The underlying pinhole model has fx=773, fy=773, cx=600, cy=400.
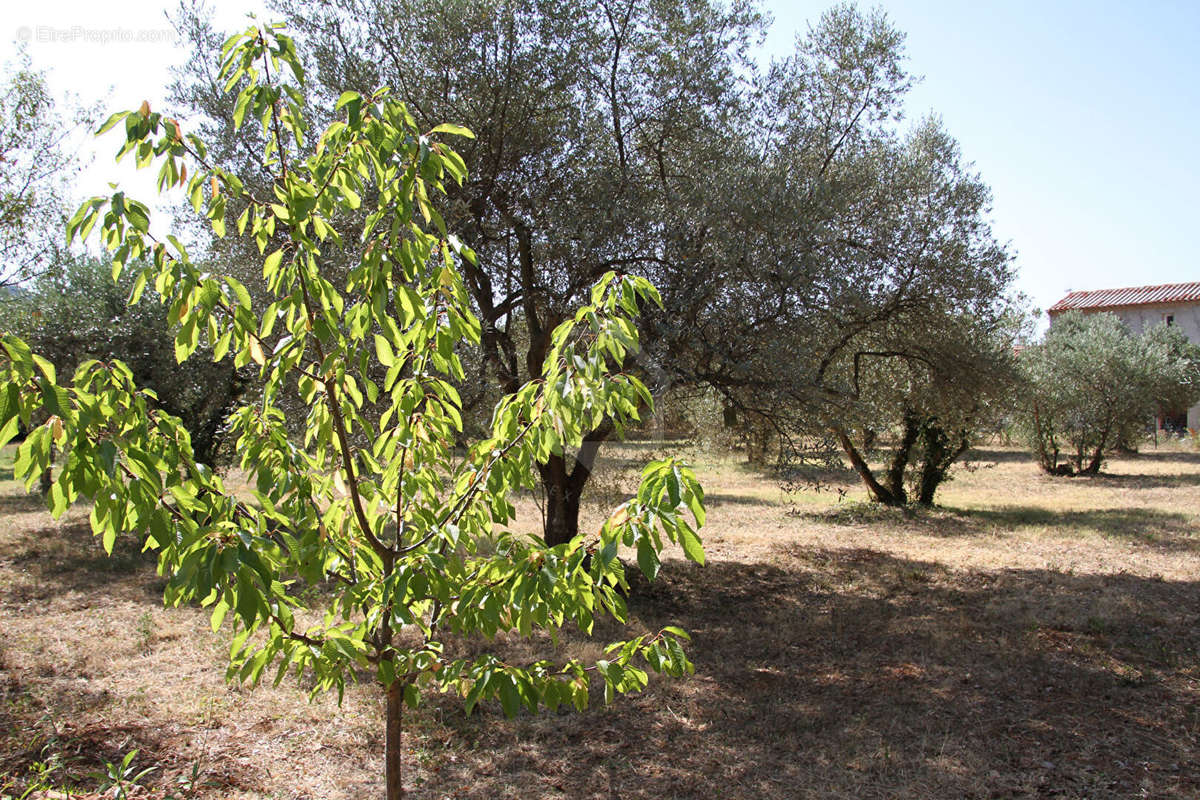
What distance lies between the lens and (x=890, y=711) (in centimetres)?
634

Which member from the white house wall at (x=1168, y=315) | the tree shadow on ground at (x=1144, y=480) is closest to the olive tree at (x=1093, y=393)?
the tree shadow on ground at (x=1144, y=480)

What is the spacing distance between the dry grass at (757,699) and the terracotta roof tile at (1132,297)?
3800 centimetres

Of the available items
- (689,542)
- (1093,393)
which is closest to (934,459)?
(1093,393)

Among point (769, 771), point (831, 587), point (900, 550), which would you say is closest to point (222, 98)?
point (769, 771)

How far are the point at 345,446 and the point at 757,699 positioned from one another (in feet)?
16.9

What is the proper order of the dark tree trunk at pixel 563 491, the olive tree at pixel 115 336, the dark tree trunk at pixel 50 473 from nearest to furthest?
the dark tree trunk at pixel 50 473, the dark tree trunk at pixel 563 491, the olive tree at pixel 115 336

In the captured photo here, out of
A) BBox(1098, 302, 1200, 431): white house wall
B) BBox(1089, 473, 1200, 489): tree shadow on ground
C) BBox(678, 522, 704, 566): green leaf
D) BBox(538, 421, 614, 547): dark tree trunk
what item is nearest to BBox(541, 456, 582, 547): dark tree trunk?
BBox(538, 421, 614, 547): dark tree trunk

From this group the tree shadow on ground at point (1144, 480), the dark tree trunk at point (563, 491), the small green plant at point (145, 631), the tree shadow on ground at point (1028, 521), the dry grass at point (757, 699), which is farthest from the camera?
the tree shadow on ground at point (1144, 480)

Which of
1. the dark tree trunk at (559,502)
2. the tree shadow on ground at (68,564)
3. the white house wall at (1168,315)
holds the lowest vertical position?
the tree shadow on ground at (68,564)

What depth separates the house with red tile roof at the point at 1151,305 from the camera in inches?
1662

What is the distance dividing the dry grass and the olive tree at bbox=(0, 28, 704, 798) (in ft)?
9.60

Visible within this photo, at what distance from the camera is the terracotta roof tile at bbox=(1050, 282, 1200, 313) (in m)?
42.2

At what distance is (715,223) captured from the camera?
306 inches

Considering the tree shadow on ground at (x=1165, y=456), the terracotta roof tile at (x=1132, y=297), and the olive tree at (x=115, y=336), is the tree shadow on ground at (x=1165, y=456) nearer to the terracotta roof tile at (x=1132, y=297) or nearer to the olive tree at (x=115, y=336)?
the terracotta roof tile at (x=1132, y=297)
